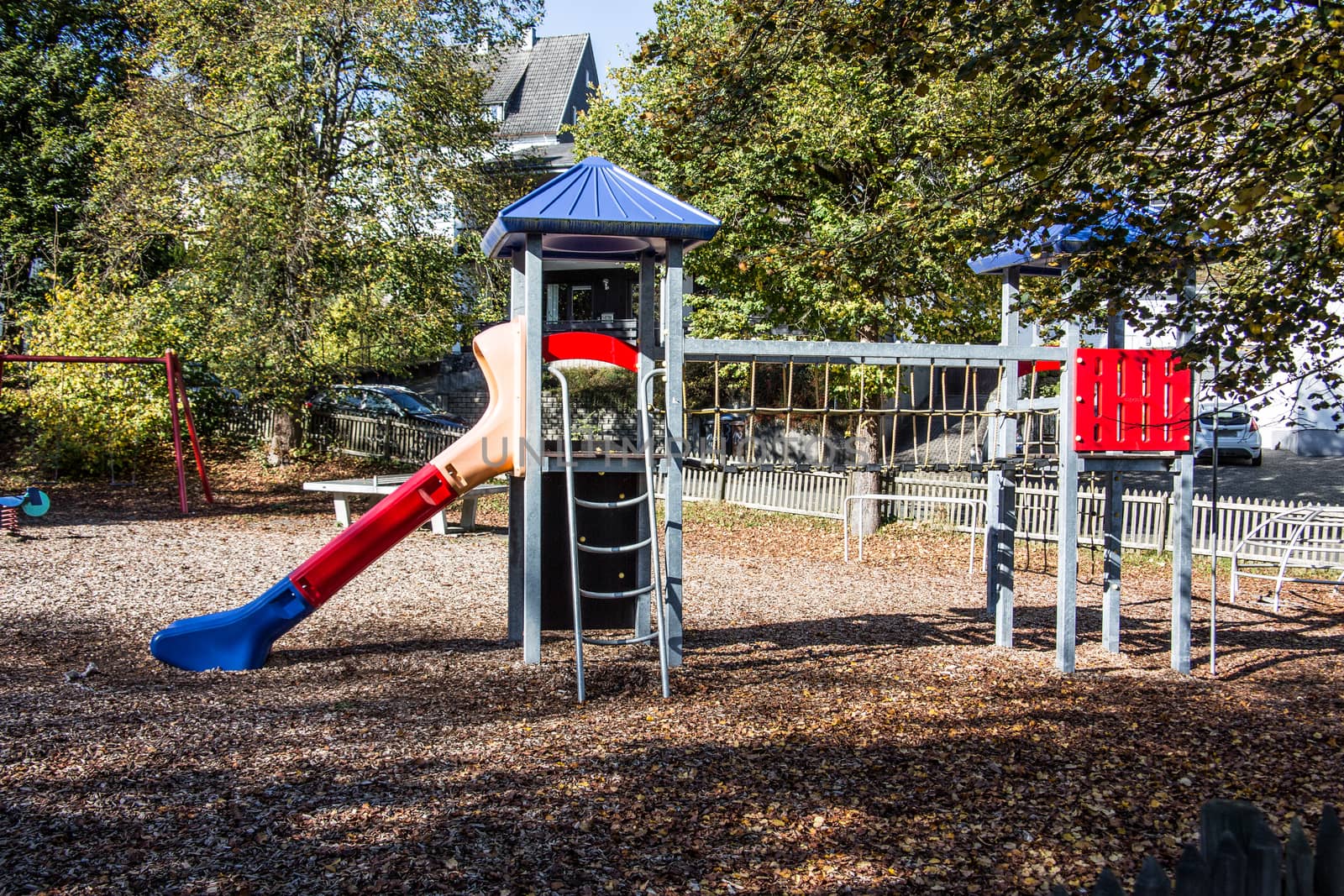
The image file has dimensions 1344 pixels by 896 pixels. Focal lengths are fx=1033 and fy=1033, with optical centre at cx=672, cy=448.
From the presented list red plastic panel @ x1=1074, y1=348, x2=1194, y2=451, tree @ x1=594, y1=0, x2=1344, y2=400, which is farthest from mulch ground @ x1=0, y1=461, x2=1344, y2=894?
tree @ x1=594, y1=0, x2=1344, y2=400

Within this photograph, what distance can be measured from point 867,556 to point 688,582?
387 cm

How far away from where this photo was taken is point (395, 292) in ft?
61.5

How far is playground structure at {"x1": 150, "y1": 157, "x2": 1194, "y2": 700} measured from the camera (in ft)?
21.0

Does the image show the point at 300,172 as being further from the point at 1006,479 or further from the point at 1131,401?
the point at 1131,401

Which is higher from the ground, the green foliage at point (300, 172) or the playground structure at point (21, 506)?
the green foliage at point (300, 172)

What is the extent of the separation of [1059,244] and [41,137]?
22748mm

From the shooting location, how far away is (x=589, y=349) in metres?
6.75

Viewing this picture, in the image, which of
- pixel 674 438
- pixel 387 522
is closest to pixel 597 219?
pixel 674 438

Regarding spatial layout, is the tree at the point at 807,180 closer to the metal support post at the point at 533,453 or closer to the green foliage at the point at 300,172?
the green foliage at the point at 300,172

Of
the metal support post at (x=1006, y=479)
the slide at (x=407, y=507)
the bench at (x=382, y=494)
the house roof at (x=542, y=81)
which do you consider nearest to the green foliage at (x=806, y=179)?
the metal support post at (x=1006, y=479)

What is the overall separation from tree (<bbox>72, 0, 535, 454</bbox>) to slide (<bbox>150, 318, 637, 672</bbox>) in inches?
470

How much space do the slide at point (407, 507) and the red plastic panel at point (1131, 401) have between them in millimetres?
3155

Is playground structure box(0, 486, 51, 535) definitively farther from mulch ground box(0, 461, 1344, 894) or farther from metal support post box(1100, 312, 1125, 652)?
metal support post box(1100, 312, 1125, 652)

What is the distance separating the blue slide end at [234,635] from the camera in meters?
6.50
